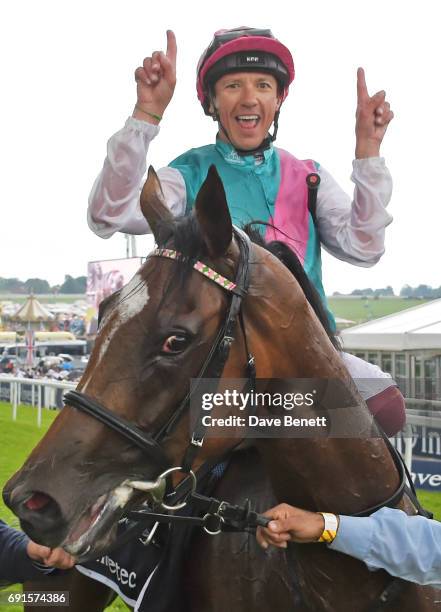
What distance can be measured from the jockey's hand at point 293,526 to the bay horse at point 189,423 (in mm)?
112

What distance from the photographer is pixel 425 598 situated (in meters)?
1.85

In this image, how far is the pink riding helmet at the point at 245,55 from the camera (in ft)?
7.74

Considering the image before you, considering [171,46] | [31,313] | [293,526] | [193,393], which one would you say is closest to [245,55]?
A: [171,46]

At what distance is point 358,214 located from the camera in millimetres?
2295

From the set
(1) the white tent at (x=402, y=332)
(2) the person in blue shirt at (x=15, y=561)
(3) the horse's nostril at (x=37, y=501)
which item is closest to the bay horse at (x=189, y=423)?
(3) the horse's nostril at (x=37, y=501)

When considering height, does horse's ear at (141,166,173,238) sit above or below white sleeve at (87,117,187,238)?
below

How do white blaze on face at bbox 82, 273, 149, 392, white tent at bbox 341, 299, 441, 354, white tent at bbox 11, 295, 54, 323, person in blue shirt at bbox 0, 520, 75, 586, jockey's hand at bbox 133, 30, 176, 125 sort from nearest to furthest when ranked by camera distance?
white blaze on face at bbox 82, 273, 149, 392
jockey's hand at bbox 133, 30, 176, 125
person in blue shirt at bbox 0, 520, 75, 586
white tent at bbox 341, 299, 441, 354
white tent at bbox 11, 295, 54, 323

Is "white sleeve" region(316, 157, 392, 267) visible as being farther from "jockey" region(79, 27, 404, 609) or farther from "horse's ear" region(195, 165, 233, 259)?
"horse's ear" region(195, 165, 233, 259)

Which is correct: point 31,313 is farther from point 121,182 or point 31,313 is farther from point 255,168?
point 121,182

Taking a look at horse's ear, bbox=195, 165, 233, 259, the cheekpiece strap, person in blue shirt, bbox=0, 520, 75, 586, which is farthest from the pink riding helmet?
person in blue shirt, bbox=0, 520, 75, 586

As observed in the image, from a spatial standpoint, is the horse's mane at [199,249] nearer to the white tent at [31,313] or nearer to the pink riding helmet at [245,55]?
the pink riding helmet at [245,55]

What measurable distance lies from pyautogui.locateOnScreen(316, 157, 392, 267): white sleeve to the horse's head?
0.74 metres

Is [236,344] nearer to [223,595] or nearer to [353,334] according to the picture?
[223,595]

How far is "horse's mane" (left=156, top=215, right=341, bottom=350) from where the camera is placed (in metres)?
1.69
